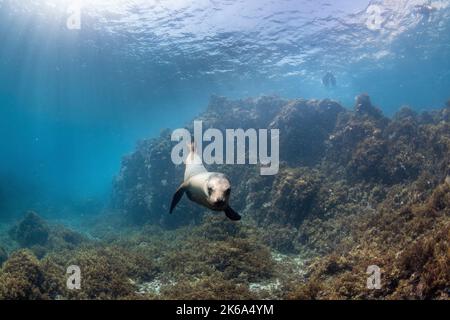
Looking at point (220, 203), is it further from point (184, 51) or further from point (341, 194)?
point (184, 51)

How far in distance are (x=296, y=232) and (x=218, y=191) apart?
34.6 ft

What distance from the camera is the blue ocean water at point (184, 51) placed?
78.8 feet

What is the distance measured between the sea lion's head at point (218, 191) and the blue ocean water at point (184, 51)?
792 inches

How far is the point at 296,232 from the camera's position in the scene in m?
A: 14.1

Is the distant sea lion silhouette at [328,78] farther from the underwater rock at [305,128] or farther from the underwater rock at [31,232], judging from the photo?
the underwater rock at [31,232]

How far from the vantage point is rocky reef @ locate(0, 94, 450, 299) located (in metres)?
8.50

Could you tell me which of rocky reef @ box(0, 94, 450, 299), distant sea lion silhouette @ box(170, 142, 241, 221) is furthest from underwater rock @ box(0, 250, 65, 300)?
distant sea lion silhouette @ box(170, 142, 241, 221)

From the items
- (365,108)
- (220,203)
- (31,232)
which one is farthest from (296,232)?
(31,232)

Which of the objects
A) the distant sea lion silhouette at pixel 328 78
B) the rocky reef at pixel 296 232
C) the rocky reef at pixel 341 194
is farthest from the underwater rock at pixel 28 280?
the distant sea lion silhouette at pixel 328 78

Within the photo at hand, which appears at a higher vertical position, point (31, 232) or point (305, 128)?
point (305, 128)

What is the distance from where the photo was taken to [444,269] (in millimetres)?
6012
